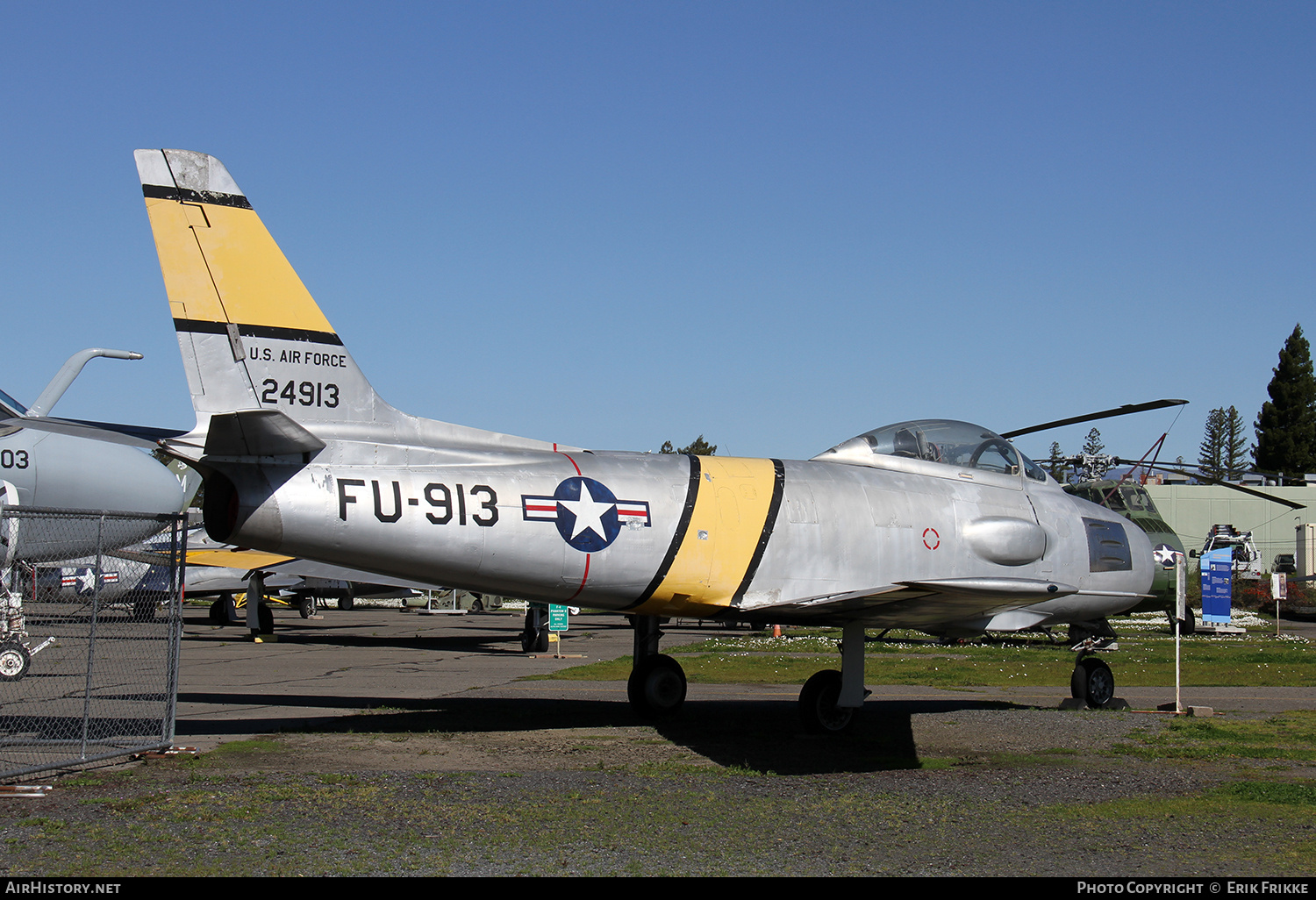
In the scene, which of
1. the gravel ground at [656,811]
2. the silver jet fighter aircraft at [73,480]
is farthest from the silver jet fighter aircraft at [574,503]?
the silver jet fighter aircraft at [73,480]

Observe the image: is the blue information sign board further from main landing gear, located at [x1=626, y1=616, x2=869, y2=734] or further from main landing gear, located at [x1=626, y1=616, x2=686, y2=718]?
main landing gear, located at [x1=626, y1=616, x2=686, y2=718]

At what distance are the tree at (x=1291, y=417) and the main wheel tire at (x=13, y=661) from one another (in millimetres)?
87549

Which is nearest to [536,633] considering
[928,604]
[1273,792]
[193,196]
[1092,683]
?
[1092,683]

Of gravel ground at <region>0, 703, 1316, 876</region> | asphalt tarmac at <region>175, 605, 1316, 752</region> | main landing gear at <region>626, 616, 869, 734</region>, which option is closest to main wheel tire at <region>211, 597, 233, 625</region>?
asphalt tarmac at <region>175, 605, 1316, 752</region>

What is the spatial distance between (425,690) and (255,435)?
303 inches

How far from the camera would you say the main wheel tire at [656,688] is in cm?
1223

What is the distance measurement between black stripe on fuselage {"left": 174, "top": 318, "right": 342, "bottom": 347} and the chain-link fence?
1651 millimetres

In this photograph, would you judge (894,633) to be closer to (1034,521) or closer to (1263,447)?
(1034,521)

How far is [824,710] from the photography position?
1131 cm

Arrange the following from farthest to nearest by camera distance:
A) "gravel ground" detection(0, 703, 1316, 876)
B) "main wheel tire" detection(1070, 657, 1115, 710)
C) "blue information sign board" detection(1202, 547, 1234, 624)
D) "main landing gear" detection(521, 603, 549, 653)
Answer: "blue information sign board" detection(1202, 547, 1234, 624) < "main landing gear" detection(521, 603, 549, 653) < "main wheel tire" detection(1070, 657, 1115, 710) < "gravel ground" detection(0, 703, 1316, 876)

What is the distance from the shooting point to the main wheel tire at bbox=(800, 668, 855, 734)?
11273 millimetres

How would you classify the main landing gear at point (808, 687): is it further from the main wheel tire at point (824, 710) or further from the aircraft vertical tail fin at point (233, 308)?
the aircraft vertical tail fin at point (233, 308)

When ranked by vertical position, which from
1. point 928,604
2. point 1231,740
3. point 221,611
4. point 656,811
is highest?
point 928,604

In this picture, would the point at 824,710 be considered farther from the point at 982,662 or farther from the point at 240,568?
the point at 240,568
